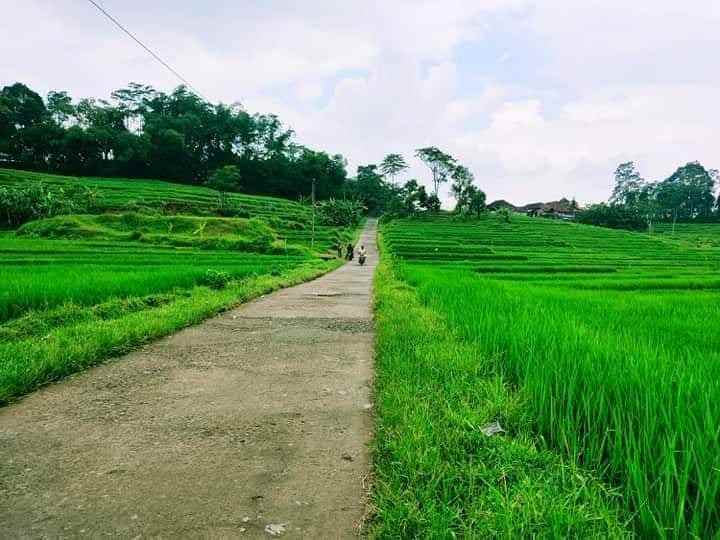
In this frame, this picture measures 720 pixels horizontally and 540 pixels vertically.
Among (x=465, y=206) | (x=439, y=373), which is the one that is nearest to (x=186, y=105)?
(x=465, y=206)

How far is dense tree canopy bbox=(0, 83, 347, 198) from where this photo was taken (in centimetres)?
6675

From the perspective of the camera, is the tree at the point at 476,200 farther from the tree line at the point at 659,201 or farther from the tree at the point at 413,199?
the tree line at the point at 659,201

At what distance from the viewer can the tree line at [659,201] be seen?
78231 millimetres

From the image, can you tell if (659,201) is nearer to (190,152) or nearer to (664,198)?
(664,198)

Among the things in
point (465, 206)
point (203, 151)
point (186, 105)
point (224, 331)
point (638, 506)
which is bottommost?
point (224, 331)

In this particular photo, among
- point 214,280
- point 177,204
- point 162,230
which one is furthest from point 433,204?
point 214,280

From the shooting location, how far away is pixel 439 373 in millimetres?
3857

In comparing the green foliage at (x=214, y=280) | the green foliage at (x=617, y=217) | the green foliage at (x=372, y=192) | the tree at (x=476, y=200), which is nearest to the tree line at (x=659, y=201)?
the green foliage at (x=617, y=217)

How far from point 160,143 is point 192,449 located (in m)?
85.0

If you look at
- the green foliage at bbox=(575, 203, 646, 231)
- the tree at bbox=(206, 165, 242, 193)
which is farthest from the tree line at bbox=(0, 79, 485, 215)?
the green foliage at bbox=(575, 203, 646, 231)

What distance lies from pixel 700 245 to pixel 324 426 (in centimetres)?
6604

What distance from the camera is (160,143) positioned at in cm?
7581

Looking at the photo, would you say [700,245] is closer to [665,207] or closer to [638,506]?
[665,207]

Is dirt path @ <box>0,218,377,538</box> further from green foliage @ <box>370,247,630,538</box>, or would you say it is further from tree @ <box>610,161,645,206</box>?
tree @ <box>610,161,645,206</box>
